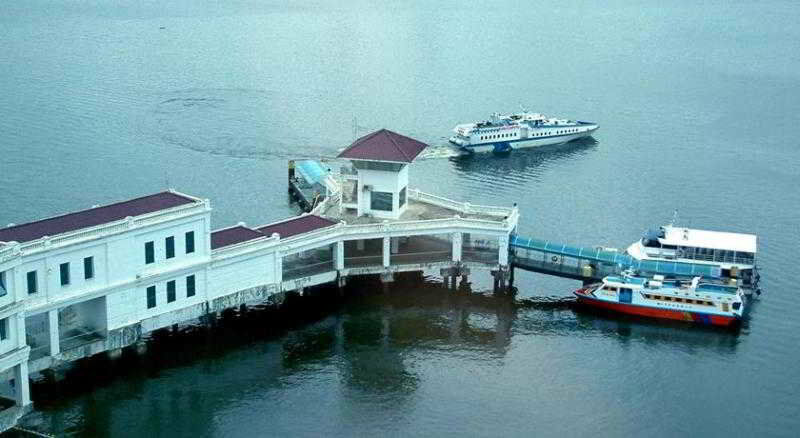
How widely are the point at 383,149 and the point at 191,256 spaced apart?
20.8 meters

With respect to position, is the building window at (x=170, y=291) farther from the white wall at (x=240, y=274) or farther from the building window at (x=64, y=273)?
the building window at (x=64, y=273)

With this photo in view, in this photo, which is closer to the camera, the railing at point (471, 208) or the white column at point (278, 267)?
the white column at point (278, 267)

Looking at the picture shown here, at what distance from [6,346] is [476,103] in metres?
120

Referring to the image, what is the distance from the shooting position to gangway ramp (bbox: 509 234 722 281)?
9562cm

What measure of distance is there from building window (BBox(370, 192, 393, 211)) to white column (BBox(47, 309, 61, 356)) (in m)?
30.9

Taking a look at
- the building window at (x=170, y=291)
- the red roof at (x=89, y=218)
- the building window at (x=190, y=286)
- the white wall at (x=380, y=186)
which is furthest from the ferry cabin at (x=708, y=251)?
the red roof at (x=89, y=218)

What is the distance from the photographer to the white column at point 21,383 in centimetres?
7038

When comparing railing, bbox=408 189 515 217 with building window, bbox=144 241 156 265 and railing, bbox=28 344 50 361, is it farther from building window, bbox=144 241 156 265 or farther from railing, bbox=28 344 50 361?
railing, bbox=28 344 50 361

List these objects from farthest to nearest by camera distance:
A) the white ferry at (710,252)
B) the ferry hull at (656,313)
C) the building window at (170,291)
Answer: the white ferry at (710,252) → the ferry hull at (656,313) → the building window at (170,291)

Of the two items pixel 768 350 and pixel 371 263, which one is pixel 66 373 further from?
pixel 768 350

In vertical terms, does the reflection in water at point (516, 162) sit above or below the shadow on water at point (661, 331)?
above

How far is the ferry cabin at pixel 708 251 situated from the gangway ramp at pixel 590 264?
1510mm

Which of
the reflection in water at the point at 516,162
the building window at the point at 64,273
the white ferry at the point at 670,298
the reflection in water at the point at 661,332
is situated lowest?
the reflection in water at the point at 661,332

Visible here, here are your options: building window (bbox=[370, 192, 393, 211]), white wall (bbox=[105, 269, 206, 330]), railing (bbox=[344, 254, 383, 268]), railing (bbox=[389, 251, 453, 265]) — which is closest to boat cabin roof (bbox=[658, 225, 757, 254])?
railing (bbox=[389, 251, 453, 265])
